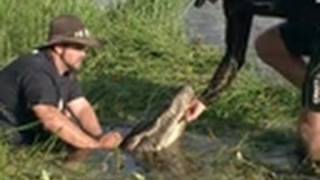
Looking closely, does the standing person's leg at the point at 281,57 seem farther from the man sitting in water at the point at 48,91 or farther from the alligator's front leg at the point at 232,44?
the man sitting in water at the point at 48,91

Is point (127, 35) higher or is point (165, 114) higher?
point (165, 114)

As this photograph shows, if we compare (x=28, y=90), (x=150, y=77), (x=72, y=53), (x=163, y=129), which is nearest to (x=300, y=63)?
(x=163, y=129)

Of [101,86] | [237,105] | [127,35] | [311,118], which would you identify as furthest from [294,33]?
[127,35]

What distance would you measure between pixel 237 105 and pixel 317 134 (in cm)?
174

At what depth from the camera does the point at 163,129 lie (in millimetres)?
8094

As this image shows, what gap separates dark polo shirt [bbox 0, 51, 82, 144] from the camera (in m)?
7.84

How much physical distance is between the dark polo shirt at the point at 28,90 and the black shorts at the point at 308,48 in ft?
4.62

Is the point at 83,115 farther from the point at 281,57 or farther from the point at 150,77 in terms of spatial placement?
the point at 150,77

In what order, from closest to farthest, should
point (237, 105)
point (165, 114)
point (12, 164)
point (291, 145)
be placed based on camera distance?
point (12, 164) < point (165, 114) < point (291, 145) < point (237, 105)

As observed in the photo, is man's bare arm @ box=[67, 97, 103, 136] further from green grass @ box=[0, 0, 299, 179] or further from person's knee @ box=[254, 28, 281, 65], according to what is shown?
person's knee @ box=[254, 28, 281, 65]

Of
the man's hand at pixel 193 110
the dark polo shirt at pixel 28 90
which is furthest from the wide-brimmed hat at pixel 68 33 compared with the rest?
the man's hand at pixel 193 110

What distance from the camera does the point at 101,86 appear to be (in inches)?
383

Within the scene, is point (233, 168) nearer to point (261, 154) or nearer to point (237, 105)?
point (261, 154)

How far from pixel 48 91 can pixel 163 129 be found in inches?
29.1
